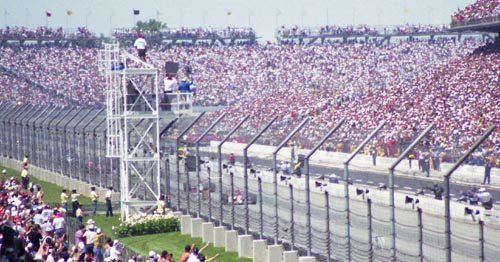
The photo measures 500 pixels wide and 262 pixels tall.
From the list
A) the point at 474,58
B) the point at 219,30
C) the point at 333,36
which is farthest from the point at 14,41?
the point at 474,58

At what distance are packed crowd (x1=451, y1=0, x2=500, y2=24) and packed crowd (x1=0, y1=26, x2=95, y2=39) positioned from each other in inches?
2398

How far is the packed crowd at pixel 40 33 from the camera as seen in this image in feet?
410

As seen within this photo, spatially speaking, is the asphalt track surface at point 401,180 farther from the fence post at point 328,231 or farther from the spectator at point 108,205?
the spectator at point 108,205

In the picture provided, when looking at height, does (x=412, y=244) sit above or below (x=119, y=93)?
below

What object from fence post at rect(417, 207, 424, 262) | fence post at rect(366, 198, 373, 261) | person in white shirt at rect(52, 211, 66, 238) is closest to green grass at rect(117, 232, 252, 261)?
person in white shirt at rect(52, 211, 66, 238)

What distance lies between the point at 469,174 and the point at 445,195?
63cm

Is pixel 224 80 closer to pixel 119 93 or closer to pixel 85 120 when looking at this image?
pixel 85 120

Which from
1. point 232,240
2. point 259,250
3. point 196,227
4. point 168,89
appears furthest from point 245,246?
point 168,89

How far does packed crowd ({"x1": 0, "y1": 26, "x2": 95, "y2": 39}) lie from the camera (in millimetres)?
125062

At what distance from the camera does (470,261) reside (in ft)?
68.6

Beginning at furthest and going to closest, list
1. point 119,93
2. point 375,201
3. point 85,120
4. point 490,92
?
point 490,92
point 85,120
point 119,93
point 375,201

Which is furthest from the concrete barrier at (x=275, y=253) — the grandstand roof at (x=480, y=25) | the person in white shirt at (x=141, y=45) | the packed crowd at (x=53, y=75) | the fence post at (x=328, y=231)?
the packed crowd at (x=53, y=75)

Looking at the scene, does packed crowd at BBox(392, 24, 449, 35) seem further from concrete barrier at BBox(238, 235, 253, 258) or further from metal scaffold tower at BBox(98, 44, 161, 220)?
concrete barrier at BBox(238, 235, 253, 258)

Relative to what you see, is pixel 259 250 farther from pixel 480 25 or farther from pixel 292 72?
pixel 292 72
